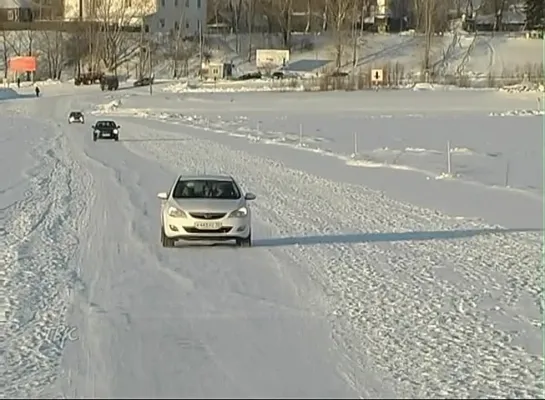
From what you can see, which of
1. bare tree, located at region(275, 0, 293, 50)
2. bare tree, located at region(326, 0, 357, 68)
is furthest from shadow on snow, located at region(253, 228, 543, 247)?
bare tree, located at region(275, 0, 293, 50)

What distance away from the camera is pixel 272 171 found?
36656 millimetres

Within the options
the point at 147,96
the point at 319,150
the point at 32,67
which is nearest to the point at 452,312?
the point at 319,150

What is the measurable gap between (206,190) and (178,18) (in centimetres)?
14188

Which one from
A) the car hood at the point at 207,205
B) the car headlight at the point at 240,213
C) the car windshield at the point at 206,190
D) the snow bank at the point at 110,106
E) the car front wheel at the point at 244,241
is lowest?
the snow bank at the point at 110,106

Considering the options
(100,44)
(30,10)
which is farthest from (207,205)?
(30,10)

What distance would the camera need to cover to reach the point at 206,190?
20.5m

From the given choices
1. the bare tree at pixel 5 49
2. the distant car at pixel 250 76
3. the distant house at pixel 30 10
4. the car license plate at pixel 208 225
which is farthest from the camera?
the distant house at pixel 30 10

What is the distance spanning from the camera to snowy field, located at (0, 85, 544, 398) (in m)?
10.2

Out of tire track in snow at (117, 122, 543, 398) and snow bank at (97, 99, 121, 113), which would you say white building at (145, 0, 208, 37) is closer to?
snow bank at (97, 99, 121, 113)

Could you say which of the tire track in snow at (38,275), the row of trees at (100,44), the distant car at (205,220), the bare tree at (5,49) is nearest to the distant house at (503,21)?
the row of trees at (100,44)

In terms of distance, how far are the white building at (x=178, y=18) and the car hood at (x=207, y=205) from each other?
136 meters

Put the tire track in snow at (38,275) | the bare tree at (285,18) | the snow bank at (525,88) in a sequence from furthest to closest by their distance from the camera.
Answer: the bare tree at (285,18)
the snow bank at (525,88)
the tire track in snow at (38,275)

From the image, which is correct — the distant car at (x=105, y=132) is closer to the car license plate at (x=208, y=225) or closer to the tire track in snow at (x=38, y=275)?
the tire track in snow at (x=38, y=275)

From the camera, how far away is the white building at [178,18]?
15638 centimetres
